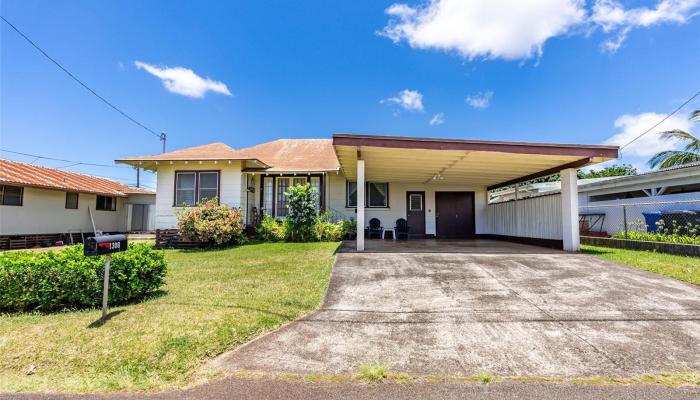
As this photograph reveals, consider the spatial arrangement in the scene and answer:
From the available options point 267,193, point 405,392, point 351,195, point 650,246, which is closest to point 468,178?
point 351,195

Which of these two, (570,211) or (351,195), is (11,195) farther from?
(570,211)

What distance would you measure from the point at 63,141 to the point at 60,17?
16.7 meters

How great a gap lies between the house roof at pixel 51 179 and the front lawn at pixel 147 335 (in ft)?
37.4

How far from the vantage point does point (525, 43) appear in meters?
12.6

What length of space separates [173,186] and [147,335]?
33.1 feet

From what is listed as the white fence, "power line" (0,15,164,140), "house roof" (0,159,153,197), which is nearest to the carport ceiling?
the white fence

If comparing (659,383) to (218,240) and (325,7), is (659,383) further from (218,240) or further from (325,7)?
(325,7)

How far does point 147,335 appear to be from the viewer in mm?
3482

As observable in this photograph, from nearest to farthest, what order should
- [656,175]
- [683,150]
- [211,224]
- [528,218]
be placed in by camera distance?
1. [211,224]
2. [528,218]
3. [656,175]
4. [683,150]

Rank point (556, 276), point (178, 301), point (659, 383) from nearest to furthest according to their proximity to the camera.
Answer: point (659, 383)
point (178, 301)
point (556, 276)

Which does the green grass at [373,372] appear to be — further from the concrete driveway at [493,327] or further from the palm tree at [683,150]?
the palm tree at [683,150]

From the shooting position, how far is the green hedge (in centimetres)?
428

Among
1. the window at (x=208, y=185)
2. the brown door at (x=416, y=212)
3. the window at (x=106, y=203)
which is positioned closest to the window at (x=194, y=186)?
the window at (x=208, y=185)

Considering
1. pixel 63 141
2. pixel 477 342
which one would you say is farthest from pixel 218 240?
pixel 63 141
